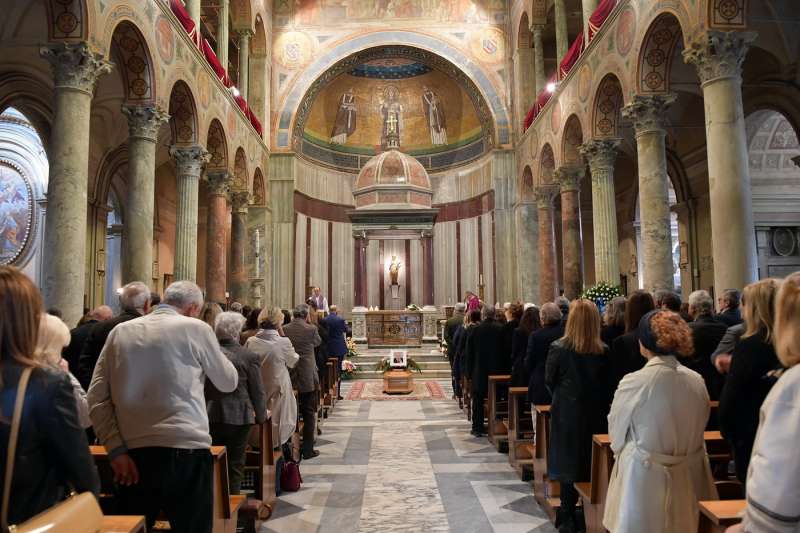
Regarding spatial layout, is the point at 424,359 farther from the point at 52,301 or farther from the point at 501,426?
the point at 52,301

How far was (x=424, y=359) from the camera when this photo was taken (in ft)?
51.9

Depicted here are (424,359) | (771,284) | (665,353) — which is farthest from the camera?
(424,359)

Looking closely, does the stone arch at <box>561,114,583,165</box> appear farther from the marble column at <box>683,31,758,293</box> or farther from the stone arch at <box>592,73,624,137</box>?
the marble column at <box>683,31,758,293</box>

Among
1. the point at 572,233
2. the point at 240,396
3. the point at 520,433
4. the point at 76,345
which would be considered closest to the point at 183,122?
the point at 76,345

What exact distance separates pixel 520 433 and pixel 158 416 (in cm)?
433

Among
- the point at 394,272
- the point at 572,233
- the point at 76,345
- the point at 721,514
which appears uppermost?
the point at 572,233

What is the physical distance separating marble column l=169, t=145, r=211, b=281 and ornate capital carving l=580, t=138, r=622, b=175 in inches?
327

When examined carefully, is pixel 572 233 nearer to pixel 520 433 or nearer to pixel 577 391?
pixel 520 433

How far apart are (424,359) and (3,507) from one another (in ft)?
47.2

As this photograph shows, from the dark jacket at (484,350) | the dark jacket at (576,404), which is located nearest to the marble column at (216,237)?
the dark jacket at (484,350)

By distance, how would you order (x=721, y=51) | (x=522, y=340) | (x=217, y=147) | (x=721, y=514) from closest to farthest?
(x=721, y=514) → (x=522, y=340) → (x=721, y=51) → (x=217, y=147)

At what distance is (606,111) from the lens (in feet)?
42.2

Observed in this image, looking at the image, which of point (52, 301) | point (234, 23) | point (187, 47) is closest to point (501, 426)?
point (52, 301)

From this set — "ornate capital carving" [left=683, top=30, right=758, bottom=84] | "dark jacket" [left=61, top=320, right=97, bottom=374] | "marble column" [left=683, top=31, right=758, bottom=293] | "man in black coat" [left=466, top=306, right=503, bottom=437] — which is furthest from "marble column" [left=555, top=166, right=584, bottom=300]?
"dark jacket" [left=61, top=320, right=97, bottom=374]
